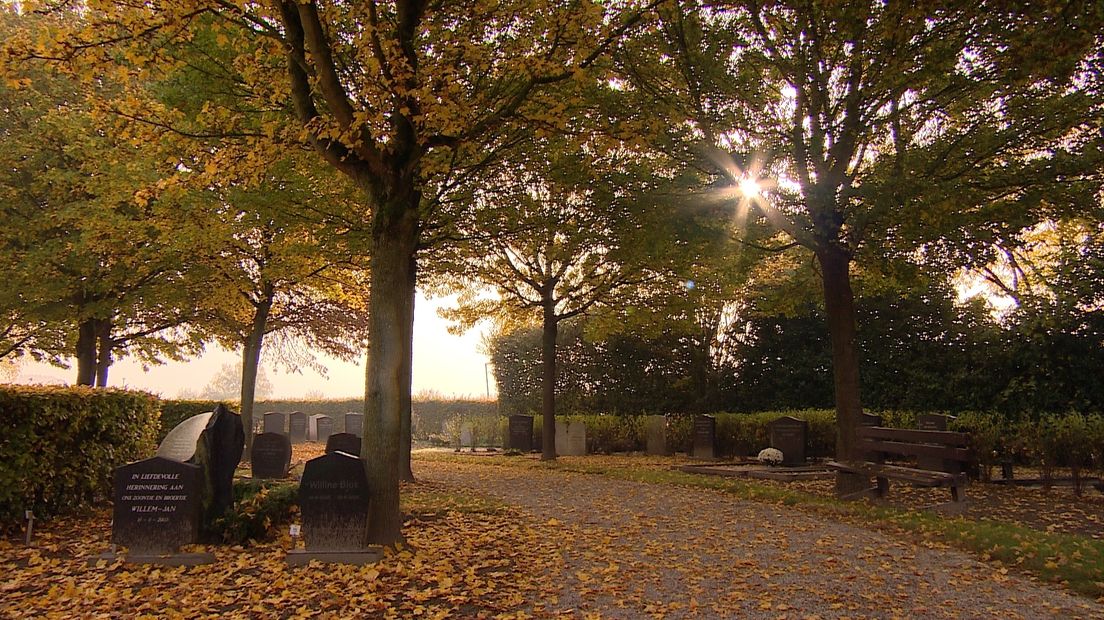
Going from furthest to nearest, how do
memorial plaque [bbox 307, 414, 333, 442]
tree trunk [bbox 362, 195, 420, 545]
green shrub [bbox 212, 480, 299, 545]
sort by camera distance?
1. memorial plaque [bbox 307, 414, 333, 442]
2. green shrub [bbox 212, 480, 299, 545]
3. tree trunk [bbox 362, 195, 420, 545]

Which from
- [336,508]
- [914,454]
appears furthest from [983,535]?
[336,508]

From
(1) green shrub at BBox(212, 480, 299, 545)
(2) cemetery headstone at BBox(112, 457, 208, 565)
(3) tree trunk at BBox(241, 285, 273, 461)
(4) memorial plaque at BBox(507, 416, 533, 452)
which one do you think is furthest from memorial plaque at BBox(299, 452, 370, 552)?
(4) memorial plaque at BBox(507, 416, 533, 452)

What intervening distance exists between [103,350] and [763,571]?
21.6 meters

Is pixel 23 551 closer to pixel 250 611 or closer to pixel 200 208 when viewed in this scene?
pixel 250 611

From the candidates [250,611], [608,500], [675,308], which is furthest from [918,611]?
[675,308]

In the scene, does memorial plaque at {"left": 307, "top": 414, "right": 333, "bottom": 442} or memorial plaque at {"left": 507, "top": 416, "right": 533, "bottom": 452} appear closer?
memorial plaque at {"left": 507, "top": 416, "right": 533, "bottom": 452}

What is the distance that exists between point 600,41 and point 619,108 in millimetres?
2605

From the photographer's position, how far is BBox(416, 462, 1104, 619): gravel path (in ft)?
17.7

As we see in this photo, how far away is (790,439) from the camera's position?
1689cm

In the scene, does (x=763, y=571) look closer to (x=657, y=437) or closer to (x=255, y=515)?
(x=255, y=515)

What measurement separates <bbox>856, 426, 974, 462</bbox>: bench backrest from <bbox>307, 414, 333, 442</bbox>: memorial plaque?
2388 cm

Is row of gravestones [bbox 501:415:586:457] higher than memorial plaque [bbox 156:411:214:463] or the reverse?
the reverse

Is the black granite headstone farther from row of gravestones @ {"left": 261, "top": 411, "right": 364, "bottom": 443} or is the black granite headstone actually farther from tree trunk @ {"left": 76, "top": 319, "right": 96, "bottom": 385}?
row of gravestones @ {"left": 261, "top": 411, "right": 364, "bottom": 443}

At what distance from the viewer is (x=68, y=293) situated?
55.9ft
